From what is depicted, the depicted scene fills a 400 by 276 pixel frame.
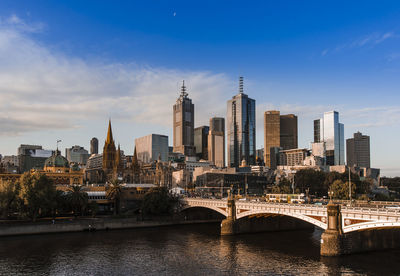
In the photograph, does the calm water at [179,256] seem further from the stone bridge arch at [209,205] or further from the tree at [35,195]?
the tree at [35,195]

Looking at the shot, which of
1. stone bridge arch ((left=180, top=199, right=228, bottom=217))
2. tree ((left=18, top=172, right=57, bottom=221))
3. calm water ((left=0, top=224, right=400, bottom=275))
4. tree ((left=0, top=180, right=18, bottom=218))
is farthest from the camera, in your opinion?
stone bridge arch ((left=180, top=199, right=228, bottom=217))

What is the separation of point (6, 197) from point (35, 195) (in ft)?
29.5

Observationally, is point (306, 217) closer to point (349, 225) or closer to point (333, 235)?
point (333, 235)

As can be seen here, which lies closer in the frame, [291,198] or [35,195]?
[35,195]

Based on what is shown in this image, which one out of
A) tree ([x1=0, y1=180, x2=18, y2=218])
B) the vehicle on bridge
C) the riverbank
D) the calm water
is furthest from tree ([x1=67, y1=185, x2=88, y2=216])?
the vehicle on bridge

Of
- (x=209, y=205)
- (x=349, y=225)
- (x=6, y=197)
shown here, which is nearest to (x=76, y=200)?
(x=6, y=197)

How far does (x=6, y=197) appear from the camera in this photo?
392ft

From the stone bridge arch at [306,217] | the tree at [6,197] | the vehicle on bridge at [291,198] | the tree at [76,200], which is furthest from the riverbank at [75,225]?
the stone bridge arch at [306,217]

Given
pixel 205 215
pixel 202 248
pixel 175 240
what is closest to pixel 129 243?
pixel 175 240

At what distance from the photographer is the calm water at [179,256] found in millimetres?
71938

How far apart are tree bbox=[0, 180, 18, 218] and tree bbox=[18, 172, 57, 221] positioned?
106 inches

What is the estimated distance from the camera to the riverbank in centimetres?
11100

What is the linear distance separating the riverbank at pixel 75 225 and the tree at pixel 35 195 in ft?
15.3

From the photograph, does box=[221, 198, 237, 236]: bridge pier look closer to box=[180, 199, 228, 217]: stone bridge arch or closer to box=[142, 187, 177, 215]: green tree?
box=[180, 199, 228, 217]: stone bridge arch
